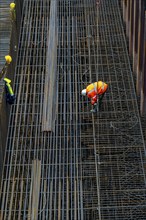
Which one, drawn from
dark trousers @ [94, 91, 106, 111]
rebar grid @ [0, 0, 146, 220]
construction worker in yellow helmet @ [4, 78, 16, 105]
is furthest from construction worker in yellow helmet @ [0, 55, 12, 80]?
dark trousers @ [94, 91, 106, 111]

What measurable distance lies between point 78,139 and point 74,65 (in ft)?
14.9

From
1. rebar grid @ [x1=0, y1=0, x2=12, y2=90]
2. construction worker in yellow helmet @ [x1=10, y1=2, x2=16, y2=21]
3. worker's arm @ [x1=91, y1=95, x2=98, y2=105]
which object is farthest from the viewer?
construction worker in yellow helmet @ [x1=10, y1=2, x2=16, y2=21]

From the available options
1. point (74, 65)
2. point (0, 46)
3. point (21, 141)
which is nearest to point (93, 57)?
point (74, 65)

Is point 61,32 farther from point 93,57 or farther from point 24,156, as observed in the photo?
point 24,156

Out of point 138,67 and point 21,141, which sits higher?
point 138,67

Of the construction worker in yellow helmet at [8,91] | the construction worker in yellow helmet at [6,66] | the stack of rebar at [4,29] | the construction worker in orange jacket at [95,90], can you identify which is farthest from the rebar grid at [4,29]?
the construction worker in orange jacket at [95,90]

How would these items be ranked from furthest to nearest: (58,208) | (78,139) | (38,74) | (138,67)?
(38,74) < (138,67) < (78,139) < (58,208)

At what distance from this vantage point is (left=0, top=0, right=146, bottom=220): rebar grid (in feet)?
56.6

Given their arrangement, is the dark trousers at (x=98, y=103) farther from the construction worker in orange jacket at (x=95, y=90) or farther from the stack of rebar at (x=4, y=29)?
the stack of rebar at (x=4, y=29)

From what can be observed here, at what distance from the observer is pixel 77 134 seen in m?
19.7

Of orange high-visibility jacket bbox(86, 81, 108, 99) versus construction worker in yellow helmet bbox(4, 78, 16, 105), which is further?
construction worker in yellow helmet bbox(4, 78, 16, 105)

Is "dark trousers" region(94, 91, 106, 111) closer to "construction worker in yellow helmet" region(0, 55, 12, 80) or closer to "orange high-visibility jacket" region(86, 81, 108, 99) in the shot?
"orange high-visibility jacket" region(86, 81, 108, 99)

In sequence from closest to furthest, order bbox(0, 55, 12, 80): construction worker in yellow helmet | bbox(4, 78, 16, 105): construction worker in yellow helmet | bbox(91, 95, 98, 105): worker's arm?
bbox(91, 95, 98, 105): worker's arm
bbox(4, 78, 16, 105): construction worker in yellow helmet
bbox(0, 55, 12, 80): construction worker in yellow helmet

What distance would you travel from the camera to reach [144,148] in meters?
18.8
